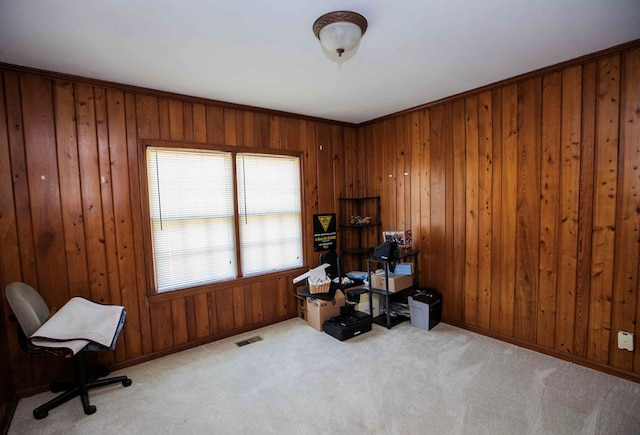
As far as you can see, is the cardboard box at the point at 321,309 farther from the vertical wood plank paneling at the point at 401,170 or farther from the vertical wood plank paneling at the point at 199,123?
the vertical wood plank paneling at the point at 199,123

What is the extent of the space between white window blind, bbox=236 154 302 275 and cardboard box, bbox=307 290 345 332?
635 millimetres

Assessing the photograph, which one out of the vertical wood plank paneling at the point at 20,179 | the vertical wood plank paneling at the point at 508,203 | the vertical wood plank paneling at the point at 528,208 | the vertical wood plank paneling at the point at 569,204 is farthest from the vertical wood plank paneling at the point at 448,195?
the vertical wood plank paneling at the point at 20,179

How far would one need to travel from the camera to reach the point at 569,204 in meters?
2.69

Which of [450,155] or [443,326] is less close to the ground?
[450,155]

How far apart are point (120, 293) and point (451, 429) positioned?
2.91m

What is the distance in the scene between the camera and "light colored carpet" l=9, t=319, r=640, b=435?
6.76 feet

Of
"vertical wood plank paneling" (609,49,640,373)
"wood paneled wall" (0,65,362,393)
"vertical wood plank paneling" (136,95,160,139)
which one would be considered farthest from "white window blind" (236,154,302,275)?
"vertical wood plank paneling" (609,49,640,373)

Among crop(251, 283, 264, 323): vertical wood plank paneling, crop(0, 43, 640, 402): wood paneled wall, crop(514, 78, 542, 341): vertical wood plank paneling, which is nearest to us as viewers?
crop(0, 43, 640, 402): wood paneled wall

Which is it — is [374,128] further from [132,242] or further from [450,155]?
[132,242]

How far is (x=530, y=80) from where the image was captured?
2.87 m

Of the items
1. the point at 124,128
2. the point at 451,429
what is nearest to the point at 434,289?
the point at 451,429

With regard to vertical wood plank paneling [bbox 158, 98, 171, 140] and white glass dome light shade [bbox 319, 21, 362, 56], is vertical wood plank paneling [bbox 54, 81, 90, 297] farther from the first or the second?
white glass dome light shade [bbox 319, 21, 362, 56]

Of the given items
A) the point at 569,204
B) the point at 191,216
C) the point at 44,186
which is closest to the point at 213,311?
the point at 191,216

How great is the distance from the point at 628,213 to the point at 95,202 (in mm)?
4370
